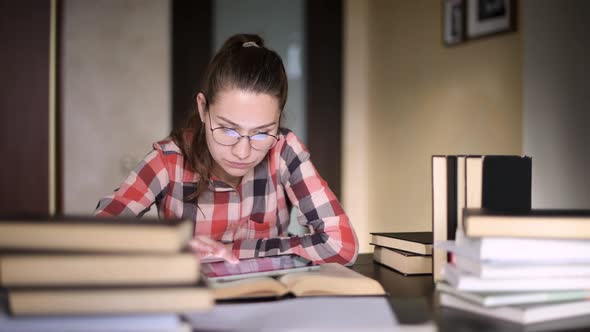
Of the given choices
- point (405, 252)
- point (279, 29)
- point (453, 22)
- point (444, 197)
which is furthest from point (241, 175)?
point (279, 29)

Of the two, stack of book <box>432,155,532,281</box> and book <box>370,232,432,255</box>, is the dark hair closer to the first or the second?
book <box>370,232,432,255</box>

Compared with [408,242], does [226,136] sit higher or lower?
higher

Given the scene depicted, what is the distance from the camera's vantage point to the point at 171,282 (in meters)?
0.60

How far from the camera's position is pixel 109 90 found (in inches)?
130

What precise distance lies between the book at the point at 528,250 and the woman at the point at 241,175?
60cm

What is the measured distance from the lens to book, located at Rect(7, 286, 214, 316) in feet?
1.91

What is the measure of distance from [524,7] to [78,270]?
2159 millimetres

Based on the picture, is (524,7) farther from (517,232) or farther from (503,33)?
(517,232)

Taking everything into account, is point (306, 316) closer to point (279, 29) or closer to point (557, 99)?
point (557, 99)

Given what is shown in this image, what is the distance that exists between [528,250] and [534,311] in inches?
3.1

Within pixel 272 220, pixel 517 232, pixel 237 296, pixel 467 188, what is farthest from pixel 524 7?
pixel 237 296

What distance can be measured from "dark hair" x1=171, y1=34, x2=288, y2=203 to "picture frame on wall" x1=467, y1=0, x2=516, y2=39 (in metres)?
1.45

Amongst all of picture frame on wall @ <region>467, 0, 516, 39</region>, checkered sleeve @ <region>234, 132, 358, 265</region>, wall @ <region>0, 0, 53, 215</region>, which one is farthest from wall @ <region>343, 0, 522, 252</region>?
wall @ <region>0, 0, 53, 215</region>

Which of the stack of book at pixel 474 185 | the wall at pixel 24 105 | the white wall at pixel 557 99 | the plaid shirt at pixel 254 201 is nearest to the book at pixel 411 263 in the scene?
the stack of book at pixel 474 185
